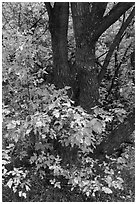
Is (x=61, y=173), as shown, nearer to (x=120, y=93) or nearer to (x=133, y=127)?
(x=133, y=127)

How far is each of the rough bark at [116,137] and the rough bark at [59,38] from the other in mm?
751

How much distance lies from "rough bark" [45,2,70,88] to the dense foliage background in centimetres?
13

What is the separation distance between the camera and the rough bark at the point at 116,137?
3000 millimetres

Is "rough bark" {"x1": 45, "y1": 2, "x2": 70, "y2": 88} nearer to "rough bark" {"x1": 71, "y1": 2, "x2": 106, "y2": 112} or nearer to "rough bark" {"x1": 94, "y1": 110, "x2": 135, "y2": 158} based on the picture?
"rough bark" {"x1": 71, "y1": 2, "x2": 106, "y2": 112}

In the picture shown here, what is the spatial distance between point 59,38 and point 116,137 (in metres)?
1.20

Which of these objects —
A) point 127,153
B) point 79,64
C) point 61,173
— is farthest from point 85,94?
point 127,153

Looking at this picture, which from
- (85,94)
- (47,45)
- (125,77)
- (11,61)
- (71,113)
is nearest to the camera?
(71,113)

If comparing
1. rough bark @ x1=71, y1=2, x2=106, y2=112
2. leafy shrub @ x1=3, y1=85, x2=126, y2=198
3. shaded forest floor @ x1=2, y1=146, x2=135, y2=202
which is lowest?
shaded forest floor @ x1=2, y1=146, x2=135, y2=202

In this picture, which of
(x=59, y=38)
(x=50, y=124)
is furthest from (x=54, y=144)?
(x=59, y=38)

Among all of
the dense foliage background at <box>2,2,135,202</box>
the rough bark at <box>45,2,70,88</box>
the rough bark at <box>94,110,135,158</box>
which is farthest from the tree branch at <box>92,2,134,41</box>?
the rough bark at <box>94,110,135,158</box>

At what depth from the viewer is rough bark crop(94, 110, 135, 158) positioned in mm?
3000

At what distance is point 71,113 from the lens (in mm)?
2264

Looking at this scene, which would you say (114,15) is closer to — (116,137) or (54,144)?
(116,137)

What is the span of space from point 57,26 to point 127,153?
182cm
